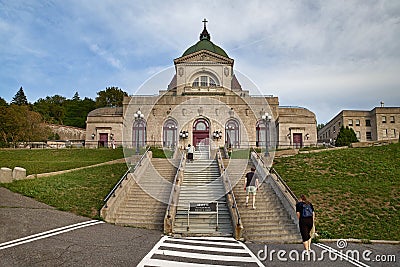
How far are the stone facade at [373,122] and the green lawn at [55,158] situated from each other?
38.4 metres

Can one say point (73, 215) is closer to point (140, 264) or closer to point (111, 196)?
point (111, 196)

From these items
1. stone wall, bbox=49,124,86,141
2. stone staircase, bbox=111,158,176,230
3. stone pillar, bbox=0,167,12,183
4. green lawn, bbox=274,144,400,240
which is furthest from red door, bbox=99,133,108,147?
green lawn, bbox=274,144,400,240

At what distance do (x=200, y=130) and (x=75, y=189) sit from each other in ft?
73.4

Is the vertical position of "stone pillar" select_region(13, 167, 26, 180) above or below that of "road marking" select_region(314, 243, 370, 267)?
above

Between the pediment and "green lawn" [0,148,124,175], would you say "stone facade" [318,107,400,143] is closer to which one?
the pediment

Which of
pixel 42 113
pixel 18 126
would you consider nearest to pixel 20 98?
pixel 42 113

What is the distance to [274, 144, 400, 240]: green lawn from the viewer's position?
1349cm

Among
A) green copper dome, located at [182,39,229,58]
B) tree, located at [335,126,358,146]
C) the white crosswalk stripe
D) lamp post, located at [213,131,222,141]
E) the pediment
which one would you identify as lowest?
the white crosswalk stripe

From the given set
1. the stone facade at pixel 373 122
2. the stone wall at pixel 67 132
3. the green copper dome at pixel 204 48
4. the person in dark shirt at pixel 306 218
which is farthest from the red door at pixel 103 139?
the stone facade at pixel 373 122

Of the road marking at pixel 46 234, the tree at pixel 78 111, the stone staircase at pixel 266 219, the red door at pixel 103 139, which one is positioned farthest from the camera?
the tree at pixel 78 111

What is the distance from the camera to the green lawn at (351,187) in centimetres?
1349

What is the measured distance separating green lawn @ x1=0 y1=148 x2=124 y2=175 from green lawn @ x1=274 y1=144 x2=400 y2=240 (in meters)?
13.4

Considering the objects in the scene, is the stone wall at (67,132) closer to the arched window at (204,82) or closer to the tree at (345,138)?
the arched window at (204,82)

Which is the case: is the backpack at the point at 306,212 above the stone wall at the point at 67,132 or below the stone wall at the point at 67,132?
below
